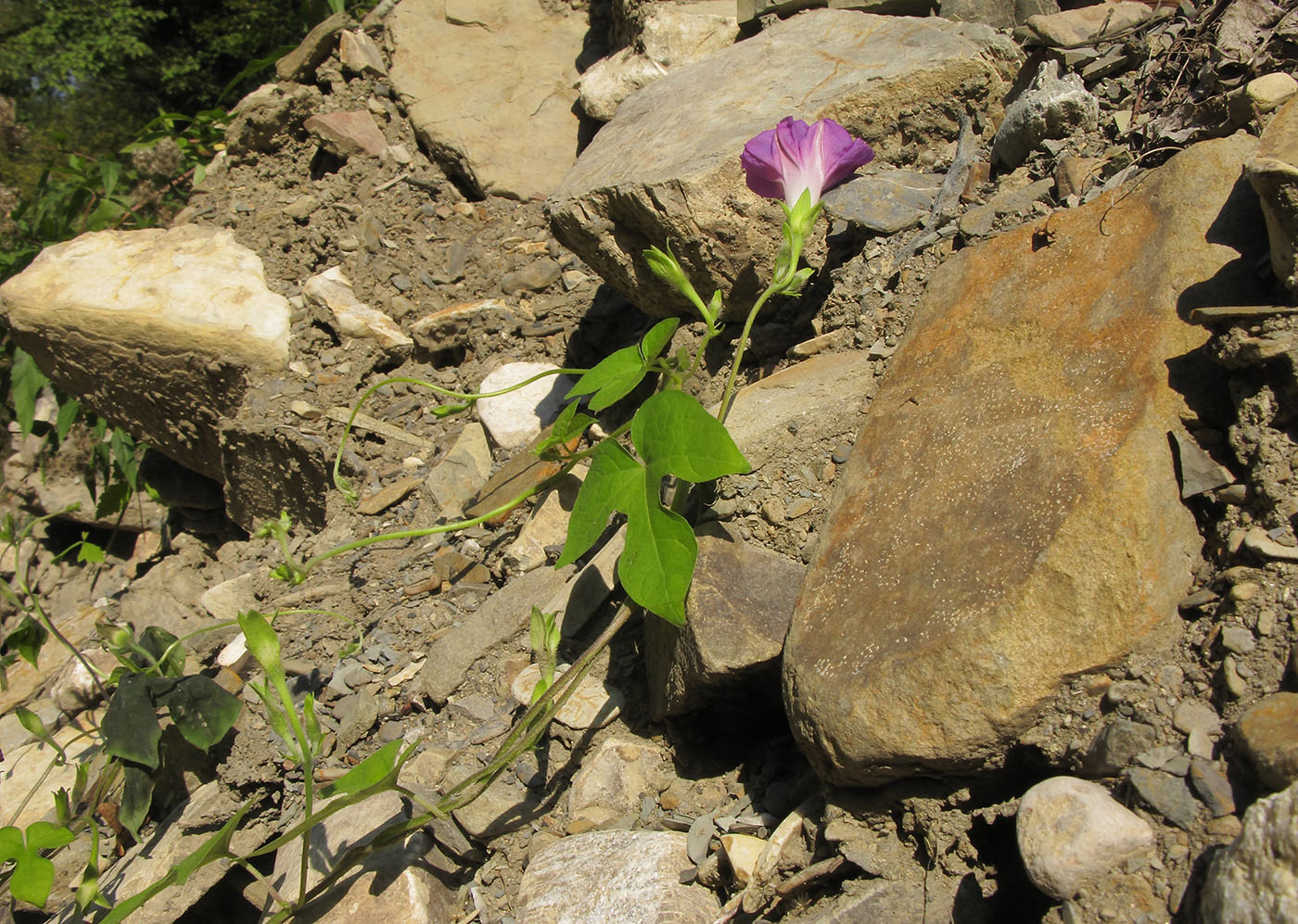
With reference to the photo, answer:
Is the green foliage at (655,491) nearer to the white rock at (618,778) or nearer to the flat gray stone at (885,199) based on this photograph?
the white rock at (618,778)

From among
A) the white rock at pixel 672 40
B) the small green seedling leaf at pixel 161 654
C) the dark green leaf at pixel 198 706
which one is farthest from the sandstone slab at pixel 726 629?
the white rock at pixel 672 40

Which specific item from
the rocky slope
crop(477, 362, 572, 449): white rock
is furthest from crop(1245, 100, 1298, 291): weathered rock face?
crop(477, 362, 572, 449): white rock

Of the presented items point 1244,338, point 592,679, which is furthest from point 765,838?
point 1244,338

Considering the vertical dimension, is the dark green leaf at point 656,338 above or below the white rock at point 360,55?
below

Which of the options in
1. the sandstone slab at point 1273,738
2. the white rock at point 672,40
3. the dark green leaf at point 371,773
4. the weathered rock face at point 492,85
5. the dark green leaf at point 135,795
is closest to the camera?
the sandstone slab at point 1273,738

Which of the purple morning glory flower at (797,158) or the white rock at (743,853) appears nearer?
the white rock at (743,853)

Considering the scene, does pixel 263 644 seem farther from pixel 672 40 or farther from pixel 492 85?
pixel 492 85

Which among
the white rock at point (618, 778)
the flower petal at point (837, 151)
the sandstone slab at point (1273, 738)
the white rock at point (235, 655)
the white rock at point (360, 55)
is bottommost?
the white rock at point (618, 778)

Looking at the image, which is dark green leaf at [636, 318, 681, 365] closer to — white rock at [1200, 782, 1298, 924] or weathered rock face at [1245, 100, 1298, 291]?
weathered rock face at [1245, 100, 1298, 291]

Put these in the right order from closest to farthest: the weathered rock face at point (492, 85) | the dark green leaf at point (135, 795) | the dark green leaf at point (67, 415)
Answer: the dark green leaf at point (135, 795) < the weathered rock face at point (492, 85) < the dark green leaf at point (67, 415)
